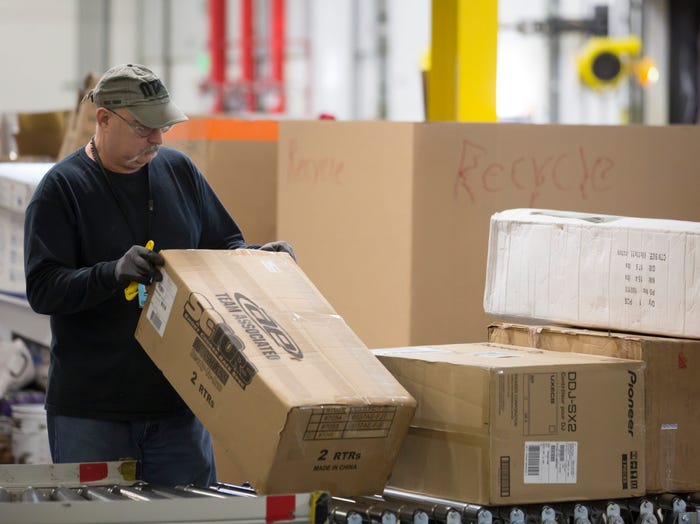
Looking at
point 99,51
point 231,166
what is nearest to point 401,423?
point 231,166

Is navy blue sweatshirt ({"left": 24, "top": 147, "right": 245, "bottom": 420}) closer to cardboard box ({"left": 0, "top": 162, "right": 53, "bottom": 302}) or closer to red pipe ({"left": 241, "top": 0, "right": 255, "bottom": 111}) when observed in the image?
cardboard box ({"left": 0, "top": 162, "right": 53, "bottom": 302})

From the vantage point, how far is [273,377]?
7.95 feet

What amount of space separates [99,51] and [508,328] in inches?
557

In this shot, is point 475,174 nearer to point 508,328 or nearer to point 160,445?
point 508,328

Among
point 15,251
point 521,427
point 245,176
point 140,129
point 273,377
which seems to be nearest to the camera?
point 273,377

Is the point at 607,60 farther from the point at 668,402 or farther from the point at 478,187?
the point at 668,402

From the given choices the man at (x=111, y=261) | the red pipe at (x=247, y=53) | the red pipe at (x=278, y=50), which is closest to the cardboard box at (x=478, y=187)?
the man at (x=111, y=261)

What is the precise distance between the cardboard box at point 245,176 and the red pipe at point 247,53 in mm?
10275

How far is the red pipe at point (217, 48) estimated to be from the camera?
15.4 metres

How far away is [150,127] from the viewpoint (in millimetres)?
2830

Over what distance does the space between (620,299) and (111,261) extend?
47.5 inches

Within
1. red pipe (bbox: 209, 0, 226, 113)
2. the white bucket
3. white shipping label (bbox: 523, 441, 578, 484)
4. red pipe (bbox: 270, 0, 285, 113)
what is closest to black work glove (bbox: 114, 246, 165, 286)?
white shipping label (bbox: 523, 441, 578, 484)


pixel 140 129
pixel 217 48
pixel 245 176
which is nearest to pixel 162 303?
pixel 140 129

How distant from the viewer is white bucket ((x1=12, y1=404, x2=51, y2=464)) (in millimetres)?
5285
